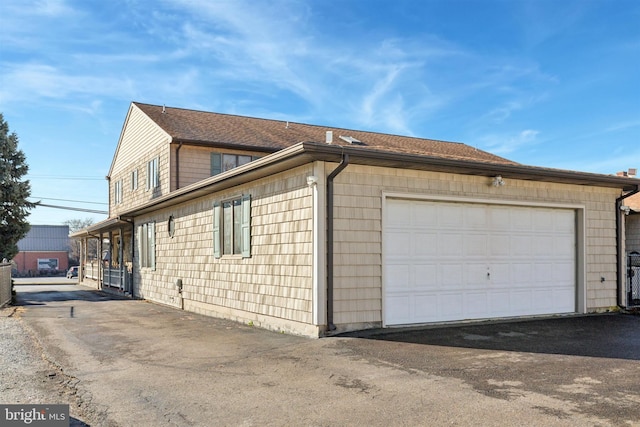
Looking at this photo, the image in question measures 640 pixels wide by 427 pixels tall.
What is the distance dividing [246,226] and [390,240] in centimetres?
309

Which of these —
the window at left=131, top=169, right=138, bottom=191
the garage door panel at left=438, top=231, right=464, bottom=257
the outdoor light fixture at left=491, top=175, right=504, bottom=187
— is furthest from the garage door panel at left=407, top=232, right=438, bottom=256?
the window at left=131, top=169, right=138, bottom=191

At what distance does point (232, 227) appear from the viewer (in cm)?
1085

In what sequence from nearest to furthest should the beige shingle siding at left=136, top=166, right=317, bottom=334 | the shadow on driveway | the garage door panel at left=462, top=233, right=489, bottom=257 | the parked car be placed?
the shadow on driveway → the beige shingle siding at left=136, top=166, right=317, bottom=334 → the garage door panel at left=462, top=233, right=489, bottom=257 → the parked car

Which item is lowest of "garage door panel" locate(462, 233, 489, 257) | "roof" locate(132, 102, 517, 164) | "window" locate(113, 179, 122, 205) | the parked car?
the parked car

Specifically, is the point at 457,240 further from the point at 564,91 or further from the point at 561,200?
the point at 564,91

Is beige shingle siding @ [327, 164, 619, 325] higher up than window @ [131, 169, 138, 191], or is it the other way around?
window @ [131, 169, 138, 191]

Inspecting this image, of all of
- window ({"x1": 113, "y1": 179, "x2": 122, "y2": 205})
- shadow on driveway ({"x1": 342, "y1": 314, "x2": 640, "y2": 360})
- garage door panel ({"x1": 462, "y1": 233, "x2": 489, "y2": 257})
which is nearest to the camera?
shadow on driveway ({"x1": 342, "y1": 314, "x2": 640, "y2": 360})

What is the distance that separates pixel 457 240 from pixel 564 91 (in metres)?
9.27

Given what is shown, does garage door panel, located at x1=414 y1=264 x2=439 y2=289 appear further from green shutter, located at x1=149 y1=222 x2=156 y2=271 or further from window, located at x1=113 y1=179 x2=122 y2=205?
window, located at x1=113 y1=179 x2=122 y2=205

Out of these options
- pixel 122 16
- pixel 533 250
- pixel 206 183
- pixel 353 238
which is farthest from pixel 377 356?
pixel 122 16

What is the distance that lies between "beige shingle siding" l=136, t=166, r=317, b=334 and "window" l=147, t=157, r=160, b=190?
5.01 meters

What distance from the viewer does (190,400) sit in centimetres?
492

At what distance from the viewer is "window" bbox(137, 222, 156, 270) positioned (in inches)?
625

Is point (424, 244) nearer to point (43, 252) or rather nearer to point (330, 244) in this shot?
point (330, 244)
